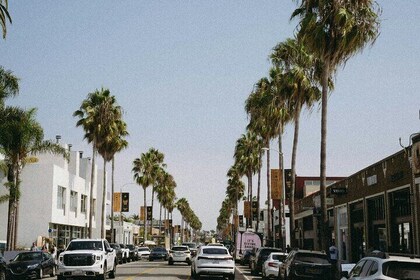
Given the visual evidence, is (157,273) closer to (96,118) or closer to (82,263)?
(82,263)

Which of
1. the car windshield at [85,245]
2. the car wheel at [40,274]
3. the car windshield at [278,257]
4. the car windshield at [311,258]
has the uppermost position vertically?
the car windshield at [85,245]

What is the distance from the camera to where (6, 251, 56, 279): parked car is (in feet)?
95.1

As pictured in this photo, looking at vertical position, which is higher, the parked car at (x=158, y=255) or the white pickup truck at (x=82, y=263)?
the white pickup truck at (x=82, y=263)

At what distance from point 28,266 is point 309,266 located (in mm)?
14536

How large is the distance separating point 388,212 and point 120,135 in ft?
112

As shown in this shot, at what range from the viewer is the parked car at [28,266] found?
29.0 m

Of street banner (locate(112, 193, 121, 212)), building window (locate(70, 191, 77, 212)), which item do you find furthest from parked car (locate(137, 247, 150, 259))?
building window (locate(70, 191, 77, 212))

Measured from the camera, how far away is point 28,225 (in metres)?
54.7

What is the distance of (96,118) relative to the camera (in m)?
56.1

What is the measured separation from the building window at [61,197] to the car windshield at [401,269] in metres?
49.5

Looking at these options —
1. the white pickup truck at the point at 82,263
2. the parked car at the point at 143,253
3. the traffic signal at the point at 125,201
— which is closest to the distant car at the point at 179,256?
the parked car at the point at 143,253

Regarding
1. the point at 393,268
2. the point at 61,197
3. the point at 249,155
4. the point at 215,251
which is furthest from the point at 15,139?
the point at 249,155

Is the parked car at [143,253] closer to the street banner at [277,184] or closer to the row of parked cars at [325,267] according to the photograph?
the street banner at [277,184]

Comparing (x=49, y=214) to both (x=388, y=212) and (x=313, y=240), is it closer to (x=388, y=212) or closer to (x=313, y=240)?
(x=313, y=240)
